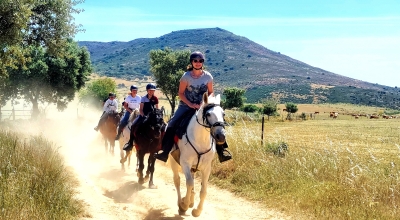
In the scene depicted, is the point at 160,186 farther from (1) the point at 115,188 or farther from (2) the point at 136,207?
(2) the point at 136,207

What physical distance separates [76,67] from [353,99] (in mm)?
156776

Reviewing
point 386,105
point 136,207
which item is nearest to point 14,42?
point 136,207

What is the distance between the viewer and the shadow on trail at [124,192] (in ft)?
31.3

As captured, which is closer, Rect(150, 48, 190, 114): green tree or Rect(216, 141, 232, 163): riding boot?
Rect(216, 141, 232, 163): riding boot

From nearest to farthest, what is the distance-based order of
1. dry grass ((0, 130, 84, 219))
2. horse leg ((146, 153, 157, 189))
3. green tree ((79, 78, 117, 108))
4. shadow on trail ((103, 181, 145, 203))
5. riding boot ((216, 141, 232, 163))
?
1. dry grass ((0, 130, 84, 219))
2. riding boot ((216, 141, 232, 163))
3. shadow on trail ((103, 181, 145, 203))
4. horse leg ((146, 153, 157, 189))
5. green tree ((79, 78, 117, 108))

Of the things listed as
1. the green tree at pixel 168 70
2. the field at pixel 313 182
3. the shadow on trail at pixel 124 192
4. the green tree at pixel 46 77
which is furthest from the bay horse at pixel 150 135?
the green tree at pixel 168 70

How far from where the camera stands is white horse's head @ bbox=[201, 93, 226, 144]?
6273 millimetres

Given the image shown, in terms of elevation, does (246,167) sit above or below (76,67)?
below

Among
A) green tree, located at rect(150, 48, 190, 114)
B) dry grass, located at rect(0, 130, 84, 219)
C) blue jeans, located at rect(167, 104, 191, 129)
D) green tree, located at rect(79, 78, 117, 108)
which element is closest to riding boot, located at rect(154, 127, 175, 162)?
blue jeans, located at rect(167, 104, 191, 129)

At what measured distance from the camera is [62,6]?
21578 millimetres

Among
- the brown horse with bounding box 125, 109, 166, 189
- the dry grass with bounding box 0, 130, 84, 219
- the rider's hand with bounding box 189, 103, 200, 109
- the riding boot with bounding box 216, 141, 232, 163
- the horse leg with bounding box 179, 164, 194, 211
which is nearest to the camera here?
the dry grass with bounding box 0, 130, 84, 219

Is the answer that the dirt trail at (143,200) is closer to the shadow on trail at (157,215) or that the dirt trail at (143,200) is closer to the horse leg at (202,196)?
the shadow on trail at (157,215)

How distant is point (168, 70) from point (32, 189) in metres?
46.2

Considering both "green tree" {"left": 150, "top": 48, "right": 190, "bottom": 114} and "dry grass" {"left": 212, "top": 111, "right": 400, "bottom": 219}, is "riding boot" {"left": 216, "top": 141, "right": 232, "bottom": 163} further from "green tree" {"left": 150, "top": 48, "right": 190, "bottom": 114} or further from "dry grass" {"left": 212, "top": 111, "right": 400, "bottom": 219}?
"green tree" {"left": 150, "top": 48, "right": 190, "bottom": 114}
